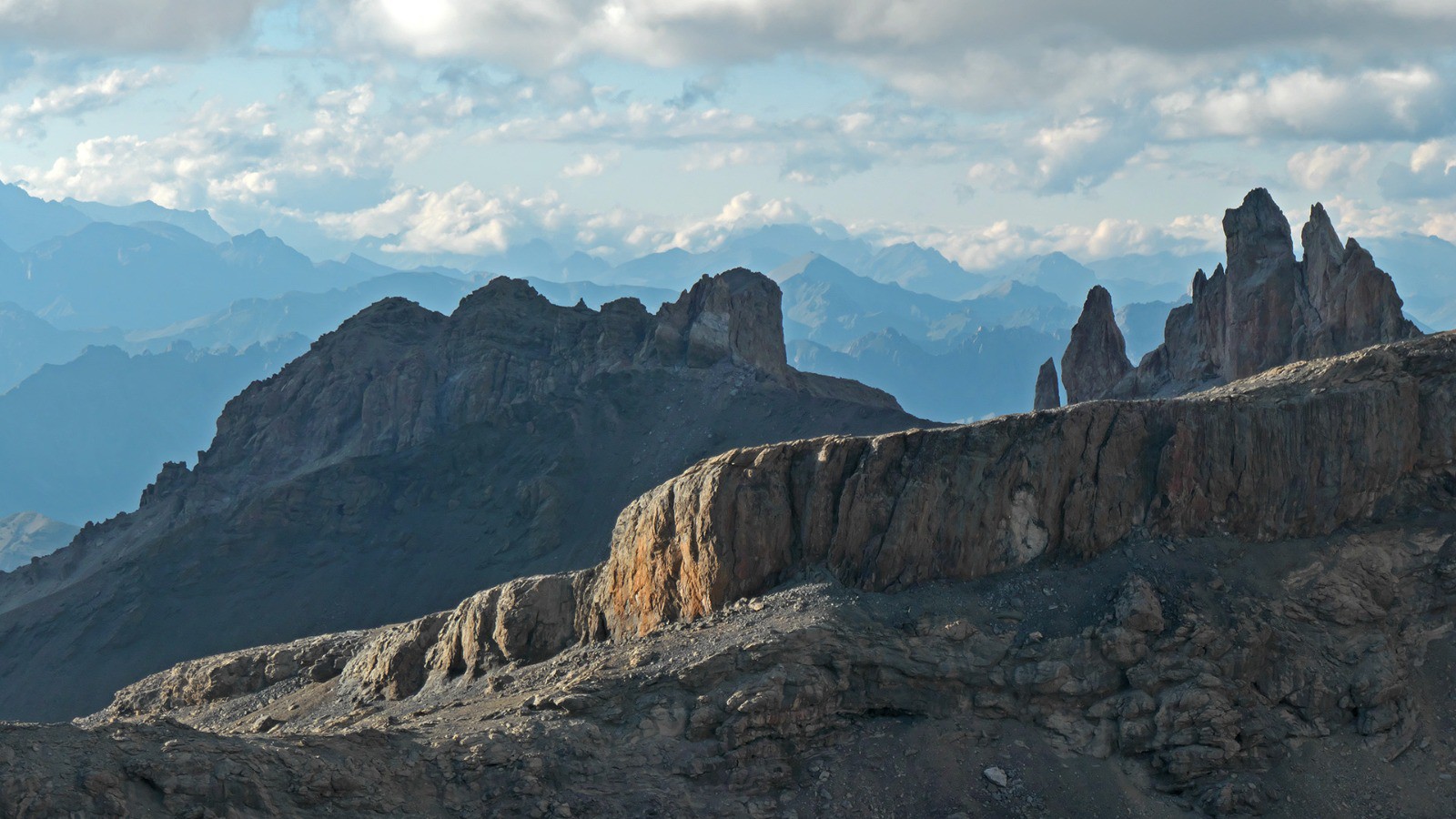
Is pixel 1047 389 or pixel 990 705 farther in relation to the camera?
pixel 1047 389

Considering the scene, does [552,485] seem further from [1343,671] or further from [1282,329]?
[1343,671]

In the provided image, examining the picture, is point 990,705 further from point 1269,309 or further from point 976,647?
point 1269,309

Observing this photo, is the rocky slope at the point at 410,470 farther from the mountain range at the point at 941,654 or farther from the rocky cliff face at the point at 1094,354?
the mountain range at the point at 941,654

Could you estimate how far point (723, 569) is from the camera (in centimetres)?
5831

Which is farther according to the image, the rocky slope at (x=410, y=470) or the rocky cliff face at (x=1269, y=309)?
the rocky slope at (x=410, y=470)

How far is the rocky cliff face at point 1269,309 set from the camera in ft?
344

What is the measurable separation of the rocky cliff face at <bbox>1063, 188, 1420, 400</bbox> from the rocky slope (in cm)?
2600

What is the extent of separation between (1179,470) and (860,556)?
12.4 m

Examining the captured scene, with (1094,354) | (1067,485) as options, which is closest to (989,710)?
(1067,485)

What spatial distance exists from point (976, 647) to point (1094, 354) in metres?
89.4

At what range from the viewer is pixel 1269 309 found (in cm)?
11456

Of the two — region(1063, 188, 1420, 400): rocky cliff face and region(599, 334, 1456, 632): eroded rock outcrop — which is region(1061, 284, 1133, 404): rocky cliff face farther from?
region(599, 334, 1456, 632): eroded rock outcrop

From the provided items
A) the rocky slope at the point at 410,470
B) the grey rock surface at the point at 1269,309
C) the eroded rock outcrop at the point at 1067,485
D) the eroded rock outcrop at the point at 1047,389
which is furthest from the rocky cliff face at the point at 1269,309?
the eroded rock outcrop at the point at 1067,485

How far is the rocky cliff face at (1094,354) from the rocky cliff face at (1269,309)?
3507mm
